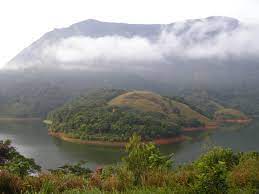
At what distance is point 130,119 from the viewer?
80375mm

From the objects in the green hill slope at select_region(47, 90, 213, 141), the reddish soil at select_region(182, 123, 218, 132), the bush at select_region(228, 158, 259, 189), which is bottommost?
the reddish soil at select_region(182, 123, 218, 132)

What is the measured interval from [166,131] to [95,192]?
68835mm

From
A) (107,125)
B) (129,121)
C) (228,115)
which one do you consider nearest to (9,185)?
(107,125)

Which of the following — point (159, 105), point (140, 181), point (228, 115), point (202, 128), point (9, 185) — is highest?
point (9, 185)

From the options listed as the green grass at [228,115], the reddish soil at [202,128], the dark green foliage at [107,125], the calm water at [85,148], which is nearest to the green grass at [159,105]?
the reddish soil at [202,128]

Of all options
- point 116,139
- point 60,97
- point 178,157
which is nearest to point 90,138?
point 116,139

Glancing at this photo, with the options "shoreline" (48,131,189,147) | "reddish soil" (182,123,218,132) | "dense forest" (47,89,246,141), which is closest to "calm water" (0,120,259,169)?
"shoreline" (48,131,189,147)

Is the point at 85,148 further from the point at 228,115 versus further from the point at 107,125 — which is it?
the point at 228,115

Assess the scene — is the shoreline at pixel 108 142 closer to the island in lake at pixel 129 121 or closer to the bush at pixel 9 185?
the island in lake at pixel 129 121

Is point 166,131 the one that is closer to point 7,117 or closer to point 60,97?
point 7,117

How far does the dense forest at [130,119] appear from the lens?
73.4 meters

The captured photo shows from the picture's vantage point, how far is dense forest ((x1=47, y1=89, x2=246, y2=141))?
73.4m

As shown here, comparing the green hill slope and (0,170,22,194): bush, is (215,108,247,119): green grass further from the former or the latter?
(0,170,22,194): bush

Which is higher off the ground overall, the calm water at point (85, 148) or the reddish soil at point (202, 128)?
the calm water at point (85, 148)
